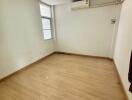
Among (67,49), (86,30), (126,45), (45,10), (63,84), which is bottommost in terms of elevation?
(63,84)

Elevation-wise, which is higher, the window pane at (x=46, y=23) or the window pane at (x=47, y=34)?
the window pane at (x=46, y=23)

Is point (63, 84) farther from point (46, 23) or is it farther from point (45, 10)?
point (45, 10)

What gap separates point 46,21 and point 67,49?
61.4 inches

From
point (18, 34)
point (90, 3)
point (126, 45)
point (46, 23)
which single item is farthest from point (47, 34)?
point (126, 45)

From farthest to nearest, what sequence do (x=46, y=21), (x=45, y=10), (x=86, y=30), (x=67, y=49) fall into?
1. (x=67, y=49)
2. (x=46, y=21)
3. (x=45, y=10)
4. (x=86, y=30)

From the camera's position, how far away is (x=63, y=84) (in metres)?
2.00

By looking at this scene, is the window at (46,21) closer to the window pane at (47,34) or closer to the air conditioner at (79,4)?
the window pane at (47,34)

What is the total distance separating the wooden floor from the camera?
65.2 inches

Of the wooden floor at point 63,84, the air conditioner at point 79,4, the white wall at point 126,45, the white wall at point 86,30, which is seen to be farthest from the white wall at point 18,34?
the white wall at point 126,45

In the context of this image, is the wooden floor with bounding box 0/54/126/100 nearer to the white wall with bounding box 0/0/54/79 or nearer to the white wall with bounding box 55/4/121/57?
the white wall with bounding box 0/0/54/79

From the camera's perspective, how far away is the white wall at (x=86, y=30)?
3107 millimetres

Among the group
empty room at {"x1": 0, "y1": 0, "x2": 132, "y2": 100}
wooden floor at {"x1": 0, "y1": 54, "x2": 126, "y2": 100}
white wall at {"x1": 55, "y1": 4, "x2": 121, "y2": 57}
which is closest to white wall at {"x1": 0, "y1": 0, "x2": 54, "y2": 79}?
empty room at {"x1": 0, "y1": 0, "x2": 132, "y2": 100}

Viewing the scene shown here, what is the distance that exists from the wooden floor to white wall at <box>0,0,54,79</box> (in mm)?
396

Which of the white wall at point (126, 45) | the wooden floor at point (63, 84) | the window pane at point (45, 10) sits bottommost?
A: the wooden floor at point (63, 84)
